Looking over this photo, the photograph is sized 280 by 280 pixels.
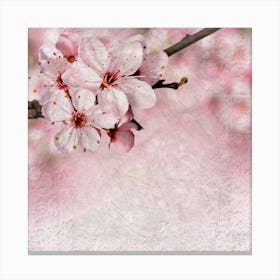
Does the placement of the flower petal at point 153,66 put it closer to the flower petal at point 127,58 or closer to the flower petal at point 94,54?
the flower petal at point 127,58

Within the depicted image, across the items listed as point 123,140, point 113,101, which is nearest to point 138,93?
point 113,101

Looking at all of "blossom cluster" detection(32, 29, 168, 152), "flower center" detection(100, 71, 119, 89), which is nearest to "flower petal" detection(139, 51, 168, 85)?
"blossom cluster" detection(32, 29, 168, 152)

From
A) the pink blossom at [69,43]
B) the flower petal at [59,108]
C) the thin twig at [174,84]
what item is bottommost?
the flower petal at [59,108]

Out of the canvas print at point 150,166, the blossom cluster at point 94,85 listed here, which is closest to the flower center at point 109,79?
the blossom cluster at point 94,85

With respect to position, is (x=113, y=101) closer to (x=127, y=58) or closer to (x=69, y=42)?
(x=127, y=58)
